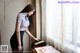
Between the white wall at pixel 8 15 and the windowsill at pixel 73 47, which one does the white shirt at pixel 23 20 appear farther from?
the windowsill at pixel 73 47

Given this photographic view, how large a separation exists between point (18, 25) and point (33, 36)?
228 mm

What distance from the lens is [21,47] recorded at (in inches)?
68.2

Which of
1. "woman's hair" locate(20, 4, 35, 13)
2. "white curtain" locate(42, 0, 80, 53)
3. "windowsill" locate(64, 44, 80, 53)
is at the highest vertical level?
"woman's hair" locate(20, 4, 35, 13)

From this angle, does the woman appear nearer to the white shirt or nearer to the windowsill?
the white shirt

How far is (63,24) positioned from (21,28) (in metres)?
0.64

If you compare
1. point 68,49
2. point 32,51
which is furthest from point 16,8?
point 68,49

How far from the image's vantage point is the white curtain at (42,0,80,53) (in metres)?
1.06

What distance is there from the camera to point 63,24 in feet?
4.04

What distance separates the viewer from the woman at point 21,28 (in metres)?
1.66

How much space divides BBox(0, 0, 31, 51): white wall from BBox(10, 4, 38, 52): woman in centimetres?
5

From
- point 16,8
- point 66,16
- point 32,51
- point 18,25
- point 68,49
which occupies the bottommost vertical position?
point 32,51

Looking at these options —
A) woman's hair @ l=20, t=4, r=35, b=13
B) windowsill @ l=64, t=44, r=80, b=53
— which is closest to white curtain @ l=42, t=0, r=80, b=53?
windowsill @ l=64, t=44, r=80, b=53

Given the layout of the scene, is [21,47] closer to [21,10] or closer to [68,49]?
[21,10]

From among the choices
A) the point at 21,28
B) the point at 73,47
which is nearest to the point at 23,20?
the point at 21,28
